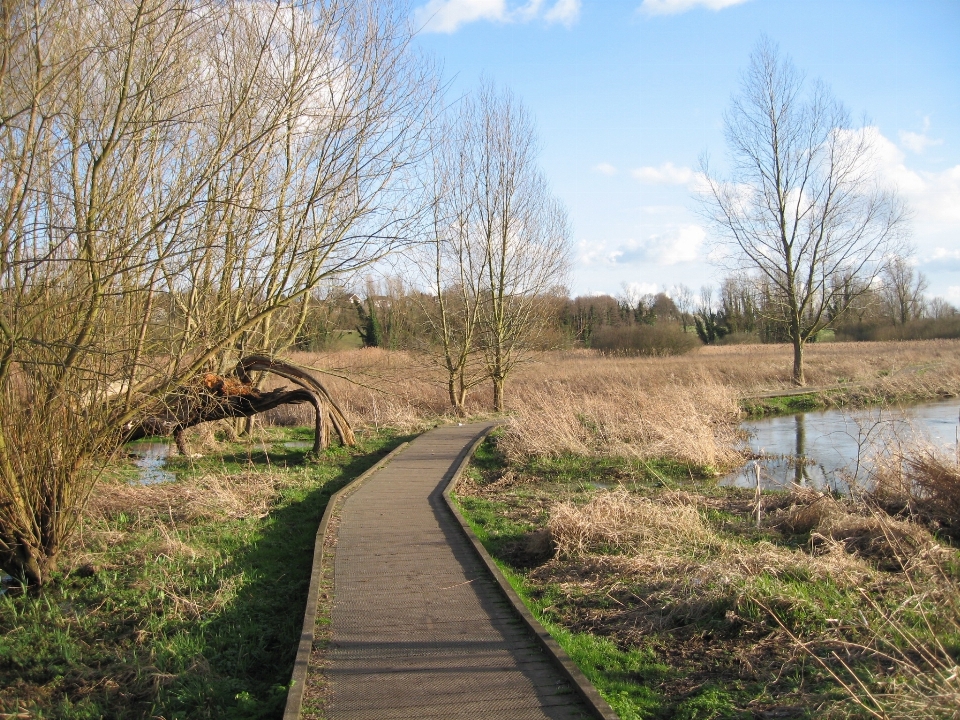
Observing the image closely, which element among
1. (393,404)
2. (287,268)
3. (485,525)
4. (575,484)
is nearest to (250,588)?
(485,525)

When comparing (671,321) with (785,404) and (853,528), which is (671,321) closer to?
(785,404)

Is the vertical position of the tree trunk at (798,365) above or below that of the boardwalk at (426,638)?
above

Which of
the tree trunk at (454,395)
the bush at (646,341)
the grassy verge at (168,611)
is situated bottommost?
the grassy verge at (168,611)

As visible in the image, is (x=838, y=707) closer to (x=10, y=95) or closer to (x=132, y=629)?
(x=132, y=629)

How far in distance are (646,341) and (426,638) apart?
4062cm

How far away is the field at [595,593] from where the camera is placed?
16.4ft

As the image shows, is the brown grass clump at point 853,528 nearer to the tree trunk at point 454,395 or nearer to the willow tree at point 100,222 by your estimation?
the willow tree at point 100,222

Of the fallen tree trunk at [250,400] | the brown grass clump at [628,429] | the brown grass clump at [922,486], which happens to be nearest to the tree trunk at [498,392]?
the brown grass clump at [628,429]

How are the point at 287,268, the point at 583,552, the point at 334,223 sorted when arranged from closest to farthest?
the point at 583,552 < the point at 287,268 < the point at 334,223

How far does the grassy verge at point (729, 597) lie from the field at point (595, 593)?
0.02m

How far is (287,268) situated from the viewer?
10273 mm

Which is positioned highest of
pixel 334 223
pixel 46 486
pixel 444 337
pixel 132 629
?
pixel 334 223

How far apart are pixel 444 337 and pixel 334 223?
43.6 ft

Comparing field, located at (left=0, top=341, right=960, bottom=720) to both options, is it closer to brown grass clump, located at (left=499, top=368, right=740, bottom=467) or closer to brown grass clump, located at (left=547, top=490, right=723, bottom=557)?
brown grass clump, located at (left=547, top=490, right=723, bottom=557)
